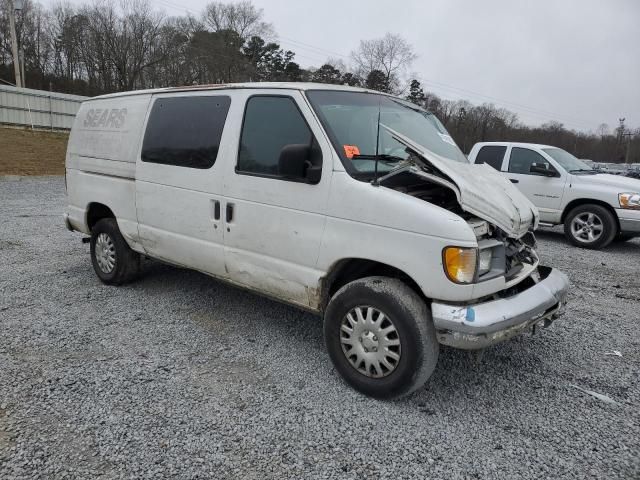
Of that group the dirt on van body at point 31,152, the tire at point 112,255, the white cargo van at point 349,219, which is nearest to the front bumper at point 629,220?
the white cargo van at point 349,219

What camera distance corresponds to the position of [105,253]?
5.16 meters

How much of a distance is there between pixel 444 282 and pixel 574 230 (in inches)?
271

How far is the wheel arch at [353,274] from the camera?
3.14 meters

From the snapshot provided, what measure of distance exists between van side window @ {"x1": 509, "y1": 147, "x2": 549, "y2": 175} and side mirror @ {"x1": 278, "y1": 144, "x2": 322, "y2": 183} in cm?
704

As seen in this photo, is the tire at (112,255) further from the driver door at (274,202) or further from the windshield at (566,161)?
the windshield at (566,161)

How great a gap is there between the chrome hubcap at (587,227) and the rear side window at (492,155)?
1.81 metres

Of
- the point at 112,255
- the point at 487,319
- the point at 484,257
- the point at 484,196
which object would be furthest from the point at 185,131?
the point at 487,319

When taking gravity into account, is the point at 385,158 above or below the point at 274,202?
above

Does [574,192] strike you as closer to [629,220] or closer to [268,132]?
[629,220]

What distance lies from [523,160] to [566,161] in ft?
2.63

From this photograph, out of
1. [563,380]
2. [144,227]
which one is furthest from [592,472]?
[144,227]

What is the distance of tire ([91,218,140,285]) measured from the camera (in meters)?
4.98

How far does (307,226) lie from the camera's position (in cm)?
330

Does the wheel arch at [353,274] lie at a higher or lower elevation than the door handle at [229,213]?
lower
